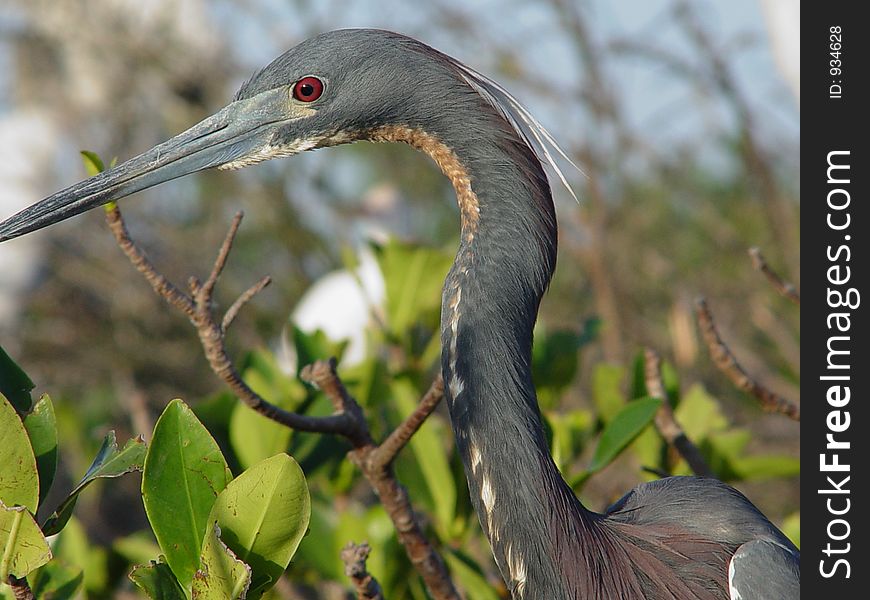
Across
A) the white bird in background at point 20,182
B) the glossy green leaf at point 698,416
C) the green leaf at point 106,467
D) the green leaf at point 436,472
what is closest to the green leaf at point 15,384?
the green leaf at point 106,467

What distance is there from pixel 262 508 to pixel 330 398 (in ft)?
1.15

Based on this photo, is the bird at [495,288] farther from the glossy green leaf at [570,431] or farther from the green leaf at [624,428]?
the glossy green leaf at [570,431]

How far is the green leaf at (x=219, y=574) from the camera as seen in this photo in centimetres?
145

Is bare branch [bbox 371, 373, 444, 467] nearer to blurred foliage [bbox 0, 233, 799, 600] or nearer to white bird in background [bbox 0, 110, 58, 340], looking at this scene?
blurred foliage [bbox 0, 233, 799, 600]

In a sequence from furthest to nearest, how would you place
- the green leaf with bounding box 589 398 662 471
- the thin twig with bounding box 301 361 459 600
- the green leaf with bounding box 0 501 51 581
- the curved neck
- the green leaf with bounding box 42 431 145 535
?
the green leaf with bounding box 589 398 662 471 < the thin twig with bounding box 301 361 459 600 < the curved neck < the green leaf with bounding box 42 431 145 535 < the green leaf with bounding box 0 501 51 581

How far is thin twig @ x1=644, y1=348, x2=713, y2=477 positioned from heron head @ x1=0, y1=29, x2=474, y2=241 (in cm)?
72

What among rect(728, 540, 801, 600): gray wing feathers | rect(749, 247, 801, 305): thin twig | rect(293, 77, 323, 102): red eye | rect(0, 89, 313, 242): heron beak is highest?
rect(293, 77, 323, 102): red eye

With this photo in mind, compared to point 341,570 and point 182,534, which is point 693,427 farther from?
point 182,534

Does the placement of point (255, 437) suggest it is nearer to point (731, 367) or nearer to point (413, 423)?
point (413, 423)

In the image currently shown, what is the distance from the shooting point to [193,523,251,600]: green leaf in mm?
1448

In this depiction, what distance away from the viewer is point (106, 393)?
495 cm

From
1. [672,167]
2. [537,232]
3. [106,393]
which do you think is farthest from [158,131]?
[537,232]

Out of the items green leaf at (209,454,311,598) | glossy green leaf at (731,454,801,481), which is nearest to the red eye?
green leaf at (209,454,311,598)
